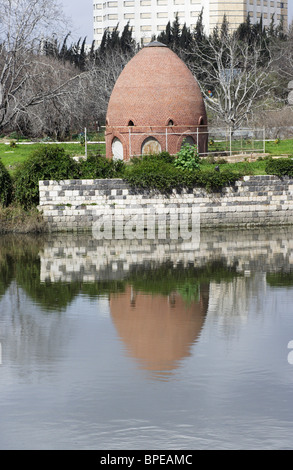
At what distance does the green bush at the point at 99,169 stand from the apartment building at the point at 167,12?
82.4 m

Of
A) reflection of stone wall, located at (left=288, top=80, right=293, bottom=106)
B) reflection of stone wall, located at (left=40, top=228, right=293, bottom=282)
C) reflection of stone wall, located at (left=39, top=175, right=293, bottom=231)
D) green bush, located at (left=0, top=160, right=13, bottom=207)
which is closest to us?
reflection of stone wall, located at (left=40, top=228, right=293, bottom=282)

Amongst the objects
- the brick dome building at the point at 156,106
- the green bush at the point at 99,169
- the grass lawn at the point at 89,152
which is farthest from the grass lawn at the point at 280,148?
the green bush at the point at 99,169

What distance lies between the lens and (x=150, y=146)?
1430 inches

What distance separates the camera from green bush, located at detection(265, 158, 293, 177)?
2884 centimetres

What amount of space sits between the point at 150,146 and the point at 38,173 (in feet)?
30.8

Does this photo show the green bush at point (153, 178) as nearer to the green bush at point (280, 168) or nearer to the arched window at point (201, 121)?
the green bush at point (280, 168)

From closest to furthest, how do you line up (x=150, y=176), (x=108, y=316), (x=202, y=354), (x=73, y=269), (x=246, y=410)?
(x=246, y=410) < (x=202, y=354) < (x=108, y=316) < (x=73, y=269) < (x=150, y=176)

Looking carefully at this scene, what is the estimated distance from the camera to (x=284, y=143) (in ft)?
140

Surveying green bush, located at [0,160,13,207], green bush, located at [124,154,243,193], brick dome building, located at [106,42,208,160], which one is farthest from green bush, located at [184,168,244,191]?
brick dome building, located at [106,42,208,160]

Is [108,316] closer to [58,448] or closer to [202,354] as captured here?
[202,354]

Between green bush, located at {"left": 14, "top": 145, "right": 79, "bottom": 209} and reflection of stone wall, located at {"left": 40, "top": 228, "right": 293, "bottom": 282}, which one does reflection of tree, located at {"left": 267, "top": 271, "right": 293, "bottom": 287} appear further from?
green bush, located at {"left": 14, "top": 145, "right": 79, "bottom": 209}

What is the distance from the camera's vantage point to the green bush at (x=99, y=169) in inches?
1109

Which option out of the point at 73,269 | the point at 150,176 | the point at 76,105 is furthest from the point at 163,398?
the point at 76,105
